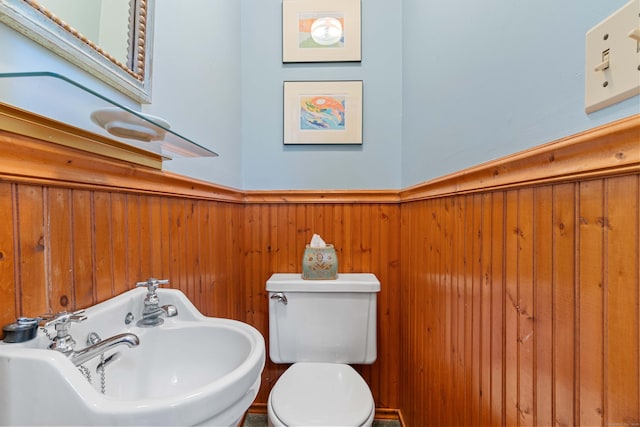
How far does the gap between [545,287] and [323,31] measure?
60.2 inches

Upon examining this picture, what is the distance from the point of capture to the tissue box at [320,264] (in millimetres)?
1384

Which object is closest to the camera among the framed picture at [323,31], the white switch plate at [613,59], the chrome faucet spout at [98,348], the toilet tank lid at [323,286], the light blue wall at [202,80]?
the white switch plate at [613,59]

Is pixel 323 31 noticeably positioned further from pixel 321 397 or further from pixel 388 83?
pixel 321 397

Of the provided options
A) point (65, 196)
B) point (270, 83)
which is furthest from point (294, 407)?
point (270, 83)

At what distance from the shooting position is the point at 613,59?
0.39m

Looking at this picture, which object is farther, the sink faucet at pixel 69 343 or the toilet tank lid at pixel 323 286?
the toilet tank lid at pixel 323 286

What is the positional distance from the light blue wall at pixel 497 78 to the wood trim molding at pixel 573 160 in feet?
0.09

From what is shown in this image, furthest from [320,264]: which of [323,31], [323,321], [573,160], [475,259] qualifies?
[323,31]

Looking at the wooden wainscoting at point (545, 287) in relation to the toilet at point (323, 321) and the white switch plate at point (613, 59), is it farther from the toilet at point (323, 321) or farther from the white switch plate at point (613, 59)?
the toilet at point (323, 321)

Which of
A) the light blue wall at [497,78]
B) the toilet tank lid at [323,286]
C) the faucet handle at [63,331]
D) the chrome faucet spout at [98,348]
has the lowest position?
the toilet tank lid at [323,286]

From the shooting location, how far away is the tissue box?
138 cm

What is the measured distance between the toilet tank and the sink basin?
0.62 m

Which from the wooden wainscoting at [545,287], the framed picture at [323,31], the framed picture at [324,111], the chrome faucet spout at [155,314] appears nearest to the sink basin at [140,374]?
the chrome faucet spout at [155,314]

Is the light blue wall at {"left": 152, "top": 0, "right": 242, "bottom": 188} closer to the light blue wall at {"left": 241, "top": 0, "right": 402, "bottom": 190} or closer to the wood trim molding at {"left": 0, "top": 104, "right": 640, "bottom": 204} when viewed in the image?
the light blue wall at {"left": 241, "top": 0, "right": 402, "bottom": 190}
